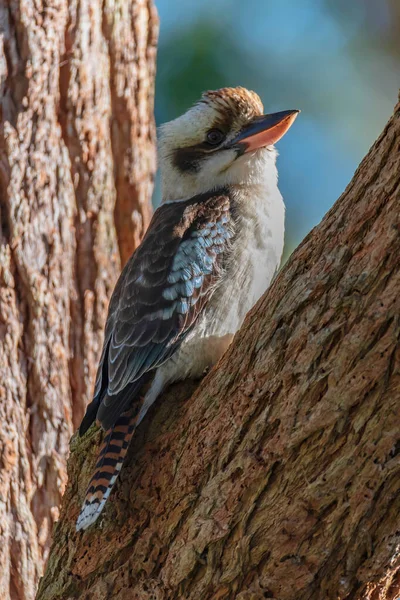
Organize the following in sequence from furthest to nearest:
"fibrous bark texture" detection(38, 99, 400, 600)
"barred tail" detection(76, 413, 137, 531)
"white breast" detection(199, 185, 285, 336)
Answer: "white breast" detection(199, 185, 285, 336), "barred tail" detection(76, 413, 137, 531), "fibrous bark texture" detection(38, 99, 400, 600)

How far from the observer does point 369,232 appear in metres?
1.89

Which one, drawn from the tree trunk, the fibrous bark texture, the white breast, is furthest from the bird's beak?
the fibrous bark texture

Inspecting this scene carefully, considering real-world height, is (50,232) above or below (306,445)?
above

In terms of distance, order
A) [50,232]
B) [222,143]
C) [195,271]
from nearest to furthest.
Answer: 1. [195,271]
2. [222,143]
3. [50,232]

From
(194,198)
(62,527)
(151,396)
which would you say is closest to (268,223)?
(194,198)

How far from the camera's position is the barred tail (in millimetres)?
2340

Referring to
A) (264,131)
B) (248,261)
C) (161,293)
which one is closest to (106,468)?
(161,293)

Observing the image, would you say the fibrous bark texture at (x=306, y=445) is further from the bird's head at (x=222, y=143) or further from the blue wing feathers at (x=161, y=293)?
the bird's head at (x=222, y=143)

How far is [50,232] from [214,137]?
0.73 metres

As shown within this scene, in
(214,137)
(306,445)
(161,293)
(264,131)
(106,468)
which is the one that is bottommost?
(306,445)

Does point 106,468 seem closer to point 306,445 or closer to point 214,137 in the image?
point 306,445

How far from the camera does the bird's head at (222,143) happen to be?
9.99ft

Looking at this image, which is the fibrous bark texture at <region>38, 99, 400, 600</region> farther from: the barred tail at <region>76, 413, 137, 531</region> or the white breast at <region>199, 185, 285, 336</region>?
the white breast at <region>199, 185, 285, 336</region>

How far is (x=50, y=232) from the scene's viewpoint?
3426mm
